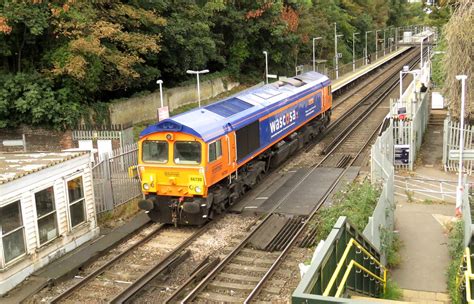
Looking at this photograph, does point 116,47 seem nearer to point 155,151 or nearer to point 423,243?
point 155,151

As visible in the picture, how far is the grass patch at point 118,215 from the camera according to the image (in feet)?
52.6

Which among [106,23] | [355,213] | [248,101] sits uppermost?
[106,23]

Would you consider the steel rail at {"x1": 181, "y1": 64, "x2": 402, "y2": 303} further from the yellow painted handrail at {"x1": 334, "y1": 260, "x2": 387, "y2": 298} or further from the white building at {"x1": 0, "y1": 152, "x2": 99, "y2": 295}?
the white building at {"x1": 0, "y1": 152, "x2": 99, "y2": 295}

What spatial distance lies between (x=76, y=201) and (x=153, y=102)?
2128 centimetres

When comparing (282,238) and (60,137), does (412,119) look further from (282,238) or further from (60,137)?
(60,137)

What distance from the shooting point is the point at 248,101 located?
19594 mm

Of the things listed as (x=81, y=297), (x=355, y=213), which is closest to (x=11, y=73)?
(x=81, y=297)

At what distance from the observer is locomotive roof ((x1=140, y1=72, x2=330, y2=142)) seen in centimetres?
1517

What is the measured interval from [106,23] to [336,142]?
496 inches

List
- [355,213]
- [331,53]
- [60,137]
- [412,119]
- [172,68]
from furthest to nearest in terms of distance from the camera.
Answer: [331,53] < [172,68] < [60,137] < [412,119] < [355,213]

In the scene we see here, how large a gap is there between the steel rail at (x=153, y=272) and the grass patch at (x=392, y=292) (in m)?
4.96

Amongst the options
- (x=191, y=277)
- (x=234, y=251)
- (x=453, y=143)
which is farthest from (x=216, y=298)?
(x=453, y=143)

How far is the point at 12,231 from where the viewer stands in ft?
39.2

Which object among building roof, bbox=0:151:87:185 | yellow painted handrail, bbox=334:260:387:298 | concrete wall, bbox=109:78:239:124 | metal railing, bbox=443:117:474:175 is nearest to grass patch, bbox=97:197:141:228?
building roof, bbox=0:151:87:185
